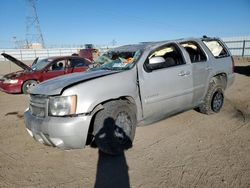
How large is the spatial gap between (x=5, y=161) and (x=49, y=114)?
3.63 ft

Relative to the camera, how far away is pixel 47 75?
985cm

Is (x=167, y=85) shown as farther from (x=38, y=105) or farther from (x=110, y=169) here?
(x=38, y=105)

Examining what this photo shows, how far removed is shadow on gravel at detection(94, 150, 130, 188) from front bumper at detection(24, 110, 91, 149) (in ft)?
1.48

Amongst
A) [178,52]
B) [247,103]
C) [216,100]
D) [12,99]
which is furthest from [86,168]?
[12,99]

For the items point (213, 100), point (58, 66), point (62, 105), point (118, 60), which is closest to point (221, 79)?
point (213, 100)

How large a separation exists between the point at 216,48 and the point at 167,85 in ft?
7.47

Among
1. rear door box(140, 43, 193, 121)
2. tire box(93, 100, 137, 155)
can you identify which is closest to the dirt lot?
tire box(93, 100, 137, 155)

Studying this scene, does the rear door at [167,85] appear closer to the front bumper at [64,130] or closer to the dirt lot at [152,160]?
the dirt lot at [152,160]

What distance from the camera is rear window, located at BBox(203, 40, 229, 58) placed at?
5886 millimetres

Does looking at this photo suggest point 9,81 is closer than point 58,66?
Yes

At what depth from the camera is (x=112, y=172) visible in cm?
342

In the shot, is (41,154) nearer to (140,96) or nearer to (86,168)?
(86,168)

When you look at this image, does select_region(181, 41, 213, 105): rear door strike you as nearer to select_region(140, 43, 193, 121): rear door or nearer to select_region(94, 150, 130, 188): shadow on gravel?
select_region(140, 43, 193, 121): rear door

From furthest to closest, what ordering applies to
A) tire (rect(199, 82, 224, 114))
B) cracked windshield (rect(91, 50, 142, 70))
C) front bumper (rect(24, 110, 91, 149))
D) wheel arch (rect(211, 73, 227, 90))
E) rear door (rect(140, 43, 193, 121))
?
wheel arch (rect(211, 73, 227, 90)), tire (rect(199, 82, 224, 114)), cracked windshield (rect(91, 50, 142, 70)), rear door (rect(140, 43, 193, 121)), front bumper (rect(24, 110, 91, 149))
